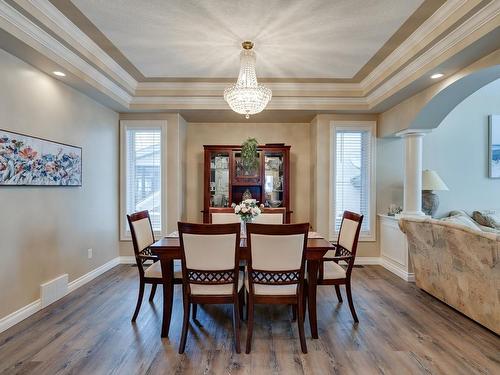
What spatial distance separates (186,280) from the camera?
2203 millimetres

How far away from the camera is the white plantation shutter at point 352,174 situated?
4641 millimetres

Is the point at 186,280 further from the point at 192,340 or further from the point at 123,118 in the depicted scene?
the point at 123,118

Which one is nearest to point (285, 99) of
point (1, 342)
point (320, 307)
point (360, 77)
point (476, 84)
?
point (360, 77)

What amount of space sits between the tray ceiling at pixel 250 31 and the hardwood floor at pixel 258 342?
2753 millimetres

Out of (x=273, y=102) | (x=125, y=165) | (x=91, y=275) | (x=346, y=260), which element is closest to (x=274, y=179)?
(x=273, y=102)

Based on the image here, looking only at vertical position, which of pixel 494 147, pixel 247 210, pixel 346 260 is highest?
pixel 494 147

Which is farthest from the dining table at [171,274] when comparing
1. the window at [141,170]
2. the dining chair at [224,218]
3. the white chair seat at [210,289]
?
the window at [141,170]

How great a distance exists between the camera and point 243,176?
468cm

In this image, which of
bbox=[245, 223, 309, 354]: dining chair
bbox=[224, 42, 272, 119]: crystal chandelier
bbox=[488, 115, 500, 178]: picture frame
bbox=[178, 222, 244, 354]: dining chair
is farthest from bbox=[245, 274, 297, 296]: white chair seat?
bbox=[488, 115, 500, 178]: picture frame

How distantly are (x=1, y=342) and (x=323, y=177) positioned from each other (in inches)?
165

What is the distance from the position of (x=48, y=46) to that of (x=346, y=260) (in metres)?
3.41

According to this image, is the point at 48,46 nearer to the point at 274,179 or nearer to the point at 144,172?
the point at 144,172

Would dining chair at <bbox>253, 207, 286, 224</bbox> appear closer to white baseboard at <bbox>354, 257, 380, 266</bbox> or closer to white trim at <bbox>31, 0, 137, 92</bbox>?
white baseboard at <bbox>354, 257, 380, 266</bbox>

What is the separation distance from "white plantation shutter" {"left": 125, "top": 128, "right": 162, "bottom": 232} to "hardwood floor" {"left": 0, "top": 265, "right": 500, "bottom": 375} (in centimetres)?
173
